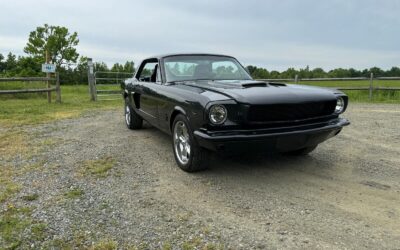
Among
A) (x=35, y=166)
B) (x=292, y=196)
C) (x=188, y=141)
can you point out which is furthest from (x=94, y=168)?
(x=292, y=196)

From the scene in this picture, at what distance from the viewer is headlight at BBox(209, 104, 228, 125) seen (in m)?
3.91

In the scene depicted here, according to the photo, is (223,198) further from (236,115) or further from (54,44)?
(54,44)

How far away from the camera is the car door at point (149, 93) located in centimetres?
571

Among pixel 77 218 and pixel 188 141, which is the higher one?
pixel 188 141

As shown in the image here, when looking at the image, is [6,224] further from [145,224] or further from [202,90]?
[202,90]

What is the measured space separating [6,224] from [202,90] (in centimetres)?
239

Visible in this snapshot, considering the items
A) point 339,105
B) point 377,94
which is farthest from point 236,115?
point 377,94

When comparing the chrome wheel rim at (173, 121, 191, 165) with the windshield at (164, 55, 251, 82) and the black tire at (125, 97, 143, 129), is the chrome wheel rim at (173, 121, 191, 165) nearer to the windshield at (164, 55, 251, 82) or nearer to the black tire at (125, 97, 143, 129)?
the windshield at (164, 55, 251, 82)

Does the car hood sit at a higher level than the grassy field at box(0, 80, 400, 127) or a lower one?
higher

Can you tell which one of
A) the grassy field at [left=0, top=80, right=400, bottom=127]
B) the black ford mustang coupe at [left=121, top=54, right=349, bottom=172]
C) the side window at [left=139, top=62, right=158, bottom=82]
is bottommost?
the grassy field at [left=0, top=80, right=400, bottom=127]

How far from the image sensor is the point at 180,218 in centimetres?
334

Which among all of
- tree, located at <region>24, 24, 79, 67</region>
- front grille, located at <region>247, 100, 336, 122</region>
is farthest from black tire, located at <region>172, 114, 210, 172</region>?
tree, located at <region>24, 24, 79, 67</region>

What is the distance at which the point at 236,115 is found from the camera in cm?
393

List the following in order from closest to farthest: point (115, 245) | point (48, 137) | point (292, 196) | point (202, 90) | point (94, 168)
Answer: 1. point (115, 245)
2. point (292, 196)
3. point (202, 90)
4. point (94, 168)
5. point (48, 137)
